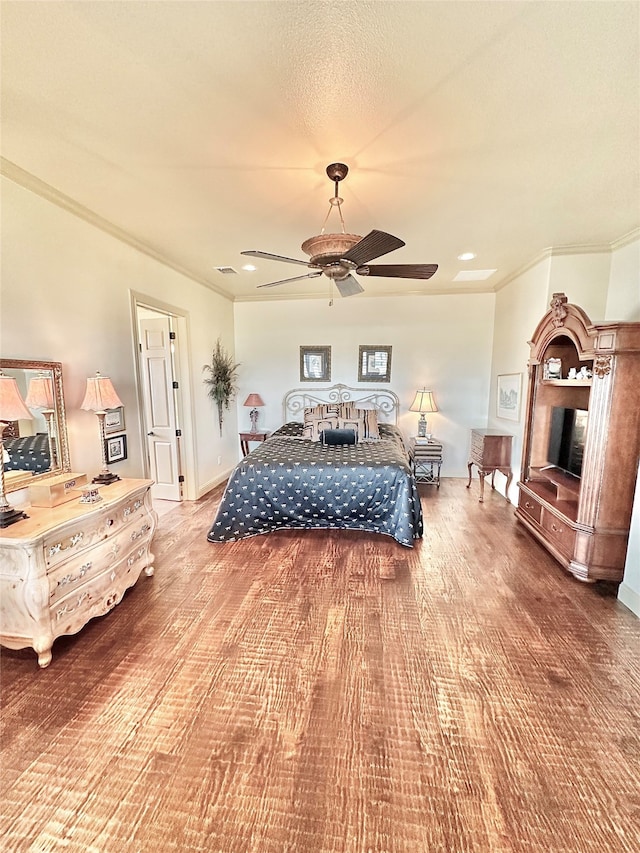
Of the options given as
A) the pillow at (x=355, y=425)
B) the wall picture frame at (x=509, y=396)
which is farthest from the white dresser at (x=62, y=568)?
the wall picture frame at (x=509, y=396)

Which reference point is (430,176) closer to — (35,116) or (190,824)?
(35,116)

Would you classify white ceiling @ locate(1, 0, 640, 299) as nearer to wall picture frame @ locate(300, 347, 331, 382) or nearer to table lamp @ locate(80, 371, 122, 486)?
table lamp @ locate(80, 371, 122, 486)

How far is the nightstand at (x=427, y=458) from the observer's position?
199 inches

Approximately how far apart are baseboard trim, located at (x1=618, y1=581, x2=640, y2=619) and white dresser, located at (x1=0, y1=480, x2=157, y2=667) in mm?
3531

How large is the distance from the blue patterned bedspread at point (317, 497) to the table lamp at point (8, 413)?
5.60ft

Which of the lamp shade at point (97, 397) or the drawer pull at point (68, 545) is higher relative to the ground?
the lamp shade at point (97, 397)

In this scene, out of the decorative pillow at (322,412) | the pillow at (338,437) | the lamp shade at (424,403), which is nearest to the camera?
the pillow at (338,437)

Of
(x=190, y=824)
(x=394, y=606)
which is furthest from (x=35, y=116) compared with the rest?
(x=394, y=606)

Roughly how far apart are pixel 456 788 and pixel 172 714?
1277 mm

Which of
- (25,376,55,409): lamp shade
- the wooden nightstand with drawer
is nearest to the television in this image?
the wooden nightstand with drawer

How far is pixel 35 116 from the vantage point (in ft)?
6.01

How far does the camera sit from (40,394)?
7.98 ft

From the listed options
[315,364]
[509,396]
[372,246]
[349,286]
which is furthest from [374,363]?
[372,246]

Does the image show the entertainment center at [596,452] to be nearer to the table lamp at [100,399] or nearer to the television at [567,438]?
the television at [567,438]
